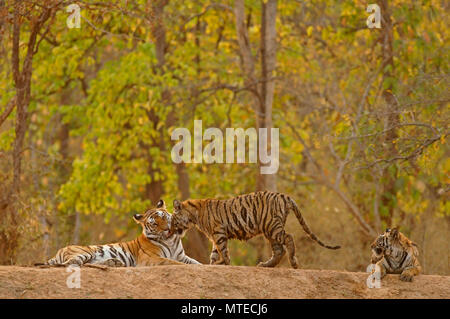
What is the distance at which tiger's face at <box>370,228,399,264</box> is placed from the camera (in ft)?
31.9

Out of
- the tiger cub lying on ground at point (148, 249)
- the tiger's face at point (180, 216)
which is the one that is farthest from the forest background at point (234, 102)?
the tiger's face at point (180, 216)

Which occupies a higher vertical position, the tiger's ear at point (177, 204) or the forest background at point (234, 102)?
the forest background at point (234, 102)

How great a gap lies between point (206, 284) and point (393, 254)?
229 centimetres

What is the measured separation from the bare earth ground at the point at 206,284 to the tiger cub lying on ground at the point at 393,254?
17 cm

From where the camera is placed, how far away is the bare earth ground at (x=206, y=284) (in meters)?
8.51

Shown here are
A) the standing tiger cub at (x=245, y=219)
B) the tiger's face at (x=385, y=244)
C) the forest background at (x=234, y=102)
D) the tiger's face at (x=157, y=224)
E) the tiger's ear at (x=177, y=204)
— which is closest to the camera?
the tiger's face at (x=385, y=244)

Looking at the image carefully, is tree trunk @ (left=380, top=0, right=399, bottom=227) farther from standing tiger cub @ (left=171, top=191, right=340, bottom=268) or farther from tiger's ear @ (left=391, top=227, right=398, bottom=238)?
tiger's ear @ (left=391, top=227, right=398, bottom=238)

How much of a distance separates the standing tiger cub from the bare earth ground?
696 millimetres

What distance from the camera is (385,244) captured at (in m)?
9.73

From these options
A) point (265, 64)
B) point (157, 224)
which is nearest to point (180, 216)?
point (157, 224)

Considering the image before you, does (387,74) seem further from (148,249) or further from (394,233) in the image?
(148,249)

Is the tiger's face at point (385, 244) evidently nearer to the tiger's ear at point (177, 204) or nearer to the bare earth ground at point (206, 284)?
the bare earth ground at point (206, 284)

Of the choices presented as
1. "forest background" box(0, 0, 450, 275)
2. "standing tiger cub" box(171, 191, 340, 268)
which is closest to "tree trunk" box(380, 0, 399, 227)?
"forest background" box(0, 0, 450, 275)
